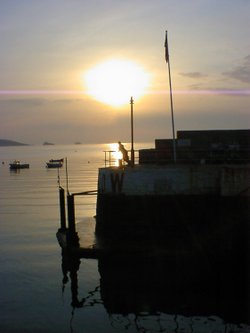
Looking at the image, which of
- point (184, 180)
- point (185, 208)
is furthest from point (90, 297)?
point (184, 180)

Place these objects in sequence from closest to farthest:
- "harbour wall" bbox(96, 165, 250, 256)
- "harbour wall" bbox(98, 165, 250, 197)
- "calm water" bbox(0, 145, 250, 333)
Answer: "calm water" bbox(0, 145, 250, 333) < "harbour wall" bbox(96, 165, 250, 256) < "harbour wall" bbox(98, 165, 250, 197)

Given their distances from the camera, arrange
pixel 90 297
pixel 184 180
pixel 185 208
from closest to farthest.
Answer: pixel 90 297 → pixel 185 208 → pixel 184 180

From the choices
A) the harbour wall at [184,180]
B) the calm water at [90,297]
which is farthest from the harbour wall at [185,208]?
the calm water at [90,297]

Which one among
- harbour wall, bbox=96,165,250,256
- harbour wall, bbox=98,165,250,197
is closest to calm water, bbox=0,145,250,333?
harbour wall, bbox=96,165,250,256

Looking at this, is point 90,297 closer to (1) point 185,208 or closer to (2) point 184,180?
(1) point 185,208

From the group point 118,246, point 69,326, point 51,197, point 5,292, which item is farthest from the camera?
point 51,197

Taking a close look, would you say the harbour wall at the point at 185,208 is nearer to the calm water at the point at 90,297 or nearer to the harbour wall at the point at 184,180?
the harbour wall at the point at 184,180

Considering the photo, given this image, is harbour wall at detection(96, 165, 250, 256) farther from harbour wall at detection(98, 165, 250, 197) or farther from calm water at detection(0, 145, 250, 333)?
calm water at detection(0, 145, 250, 333)

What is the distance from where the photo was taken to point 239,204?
24.2 m

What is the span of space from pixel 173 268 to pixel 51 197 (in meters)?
47.0

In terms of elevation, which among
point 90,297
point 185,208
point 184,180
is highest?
point 184,180

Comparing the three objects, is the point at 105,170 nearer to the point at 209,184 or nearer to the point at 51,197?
the point at 209,184

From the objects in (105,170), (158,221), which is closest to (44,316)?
(158,221)

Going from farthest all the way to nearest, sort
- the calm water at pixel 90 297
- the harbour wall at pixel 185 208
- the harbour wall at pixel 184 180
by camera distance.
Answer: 1. the harbour wall at pixel 184 180
2. the harbour wall at pixel 185 208
3. the calm water at pixel 90 297
